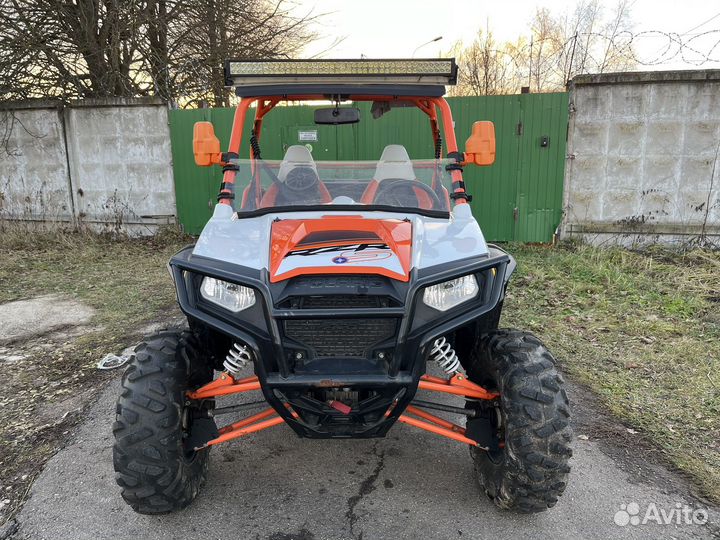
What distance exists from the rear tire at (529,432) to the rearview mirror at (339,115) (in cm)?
169

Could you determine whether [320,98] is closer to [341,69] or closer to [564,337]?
[341,69]

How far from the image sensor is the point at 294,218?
282 cm

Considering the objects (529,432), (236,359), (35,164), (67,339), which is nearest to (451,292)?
(529,432)

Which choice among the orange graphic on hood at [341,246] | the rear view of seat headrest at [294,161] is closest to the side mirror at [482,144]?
the orange graphic on hood at [341,246]

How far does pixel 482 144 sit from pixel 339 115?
2.97 feet

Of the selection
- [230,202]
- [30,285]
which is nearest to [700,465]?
[230,202]

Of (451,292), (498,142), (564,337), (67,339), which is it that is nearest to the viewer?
(451,292)

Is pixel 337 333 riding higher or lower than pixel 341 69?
lower

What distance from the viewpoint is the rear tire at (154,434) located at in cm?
242

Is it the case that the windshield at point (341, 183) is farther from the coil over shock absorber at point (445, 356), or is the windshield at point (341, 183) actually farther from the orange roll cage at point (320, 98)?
the coil over shock absorber at point (445, 356)

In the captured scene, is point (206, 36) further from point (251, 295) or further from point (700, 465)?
point (700, 465)

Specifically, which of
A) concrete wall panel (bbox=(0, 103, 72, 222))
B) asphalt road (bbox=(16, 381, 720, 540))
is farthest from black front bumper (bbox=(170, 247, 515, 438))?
concrete wall panel (bbox=(0, 103, 72, 222))

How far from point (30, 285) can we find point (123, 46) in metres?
5.46

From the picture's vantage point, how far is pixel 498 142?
830cm
